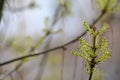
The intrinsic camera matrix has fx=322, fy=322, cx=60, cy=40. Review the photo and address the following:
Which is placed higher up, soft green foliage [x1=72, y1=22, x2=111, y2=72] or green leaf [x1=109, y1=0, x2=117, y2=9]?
green leaf [x1=109, y1=0, x2=117, y2=9]

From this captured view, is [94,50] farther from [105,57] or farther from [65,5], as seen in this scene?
[65,5]

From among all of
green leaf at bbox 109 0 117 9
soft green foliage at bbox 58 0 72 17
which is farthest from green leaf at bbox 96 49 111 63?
soft green foliage at bbox 58 0 72 17

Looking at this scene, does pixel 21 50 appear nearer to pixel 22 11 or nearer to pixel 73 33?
pixel 22 11

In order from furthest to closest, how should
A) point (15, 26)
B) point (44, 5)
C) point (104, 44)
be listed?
point (44, 5) → point (15, 26) → point (104, 44)

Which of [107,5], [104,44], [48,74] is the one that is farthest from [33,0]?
[104,44]

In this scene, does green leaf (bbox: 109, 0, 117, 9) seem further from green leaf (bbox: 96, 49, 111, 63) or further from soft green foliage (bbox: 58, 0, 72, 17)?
soft green foliage (bbox: 58, 0, 72, 17)

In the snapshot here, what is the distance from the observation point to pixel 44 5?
183 centimetres

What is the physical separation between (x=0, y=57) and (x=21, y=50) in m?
0.43

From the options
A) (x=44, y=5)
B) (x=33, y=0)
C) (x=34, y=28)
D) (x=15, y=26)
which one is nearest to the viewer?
(x=33, y=0)

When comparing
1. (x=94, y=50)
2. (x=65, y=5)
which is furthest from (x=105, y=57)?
(x=65, y=5)

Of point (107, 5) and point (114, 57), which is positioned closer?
point (107, 5)

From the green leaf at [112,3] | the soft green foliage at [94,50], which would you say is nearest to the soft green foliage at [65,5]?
the green leaf at [112,3]

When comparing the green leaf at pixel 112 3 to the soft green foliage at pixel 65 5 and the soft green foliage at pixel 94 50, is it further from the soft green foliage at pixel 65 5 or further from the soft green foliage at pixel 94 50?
the soft green foliage at pixel 65 5

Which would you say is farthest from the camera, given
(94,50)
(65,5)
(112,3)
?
(65,5)
